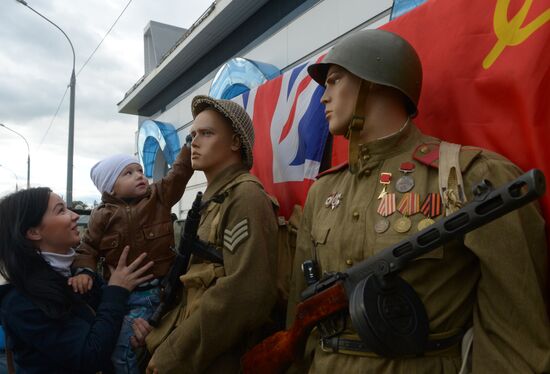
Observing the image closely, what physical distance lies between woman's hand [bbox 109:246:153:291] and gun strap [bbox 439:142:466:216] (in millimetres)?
1682

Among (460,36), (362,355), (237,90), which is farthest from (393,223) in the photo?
(237,90)

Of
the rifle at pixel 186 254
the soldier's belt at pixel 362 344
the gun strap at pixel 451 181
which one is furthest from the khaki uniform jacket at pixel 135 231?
the gun strap at pixel 451 181

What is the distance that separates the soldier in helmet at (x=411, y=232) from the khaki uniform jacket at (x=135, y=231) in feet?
3.12

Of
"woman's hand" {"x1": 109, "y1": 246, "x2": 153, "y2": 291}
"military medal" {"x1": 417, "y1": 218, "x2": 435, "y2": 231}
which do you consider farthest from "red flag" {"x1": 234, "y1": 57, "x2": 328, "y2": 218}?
"military medal" {"x1": 417, "y1": 218, "x2": 435, "y2": 231}

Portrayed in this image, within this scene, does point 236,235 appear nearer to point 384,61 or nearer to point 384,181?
point 384,181

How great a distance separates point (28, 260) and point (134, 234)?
0.55 m

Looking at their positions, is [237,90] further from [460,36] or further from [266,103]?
[460,36]

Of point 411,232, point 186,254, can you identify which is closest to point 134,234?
point 186,254

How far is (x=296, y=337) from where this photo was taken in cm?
176

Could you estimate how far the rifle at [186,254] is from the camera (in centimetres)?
223

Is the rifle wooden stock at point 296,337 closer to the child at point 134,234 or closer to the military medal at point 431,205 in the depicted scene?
the military medal at point 431,205

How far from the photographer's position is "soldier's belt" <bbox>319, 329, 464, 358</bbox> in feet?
4.71

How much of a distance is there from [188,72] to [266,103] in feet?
28.1

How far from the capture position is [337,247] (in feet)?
5.63
